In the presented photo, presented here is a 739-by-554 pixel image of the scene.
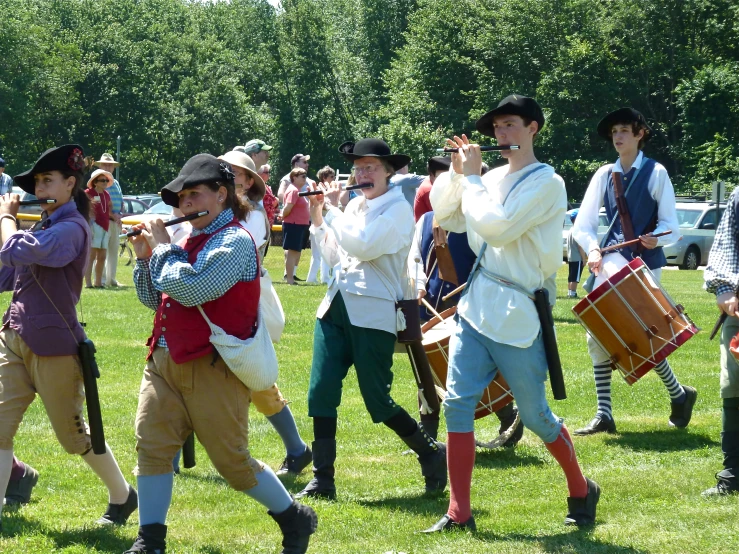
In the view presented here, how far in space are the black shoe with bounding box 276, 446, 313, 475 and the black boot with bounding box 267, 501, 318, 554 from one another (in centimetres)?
176

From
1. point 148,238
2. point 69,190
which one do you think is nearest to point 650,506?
point 148,238

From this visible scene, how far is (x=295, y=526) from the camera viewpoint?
4.98m

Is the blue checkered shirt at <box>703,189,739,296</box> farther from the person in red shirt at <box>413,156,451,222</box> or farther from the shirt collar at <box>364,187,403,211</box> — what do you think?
the person in red shirt at <box>413,156,451,222</box>

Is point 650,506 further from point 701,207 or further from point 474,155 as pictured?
point 701,207

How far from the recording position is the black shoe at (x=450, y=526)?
5.42 m

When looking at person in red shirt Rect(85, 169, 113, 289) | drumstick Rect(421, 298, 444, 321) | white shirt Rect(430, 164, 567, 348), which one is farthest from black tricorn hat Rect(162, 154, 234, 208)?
person in red shirt Rect(85, 169, 113, 289)

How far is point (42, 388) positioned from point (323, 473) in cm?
170

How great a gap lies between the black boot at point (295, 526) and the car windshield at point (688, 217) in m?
27.6

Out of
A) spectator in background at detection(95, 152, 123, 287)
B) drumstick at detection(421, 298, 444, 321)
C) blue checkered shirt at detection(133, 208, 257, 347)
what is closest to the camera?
blue checkered shirt at detection(133, 208, 257, 347)

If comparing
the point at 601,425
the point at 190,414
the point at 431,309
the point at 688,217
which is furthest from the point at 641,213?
the point at 688,217

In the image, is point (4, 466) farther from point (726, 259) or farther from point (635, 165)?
point (635, 165)

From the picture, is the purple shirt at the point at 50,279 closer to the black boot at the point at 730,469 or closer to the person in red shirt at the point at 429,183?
the person in red shirt at the point at 429,183

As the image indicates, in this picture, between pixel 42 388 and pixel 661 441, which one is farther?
pixel 661 441

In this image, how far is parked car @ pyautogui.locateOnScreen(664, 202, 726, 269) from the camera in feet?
99.2
